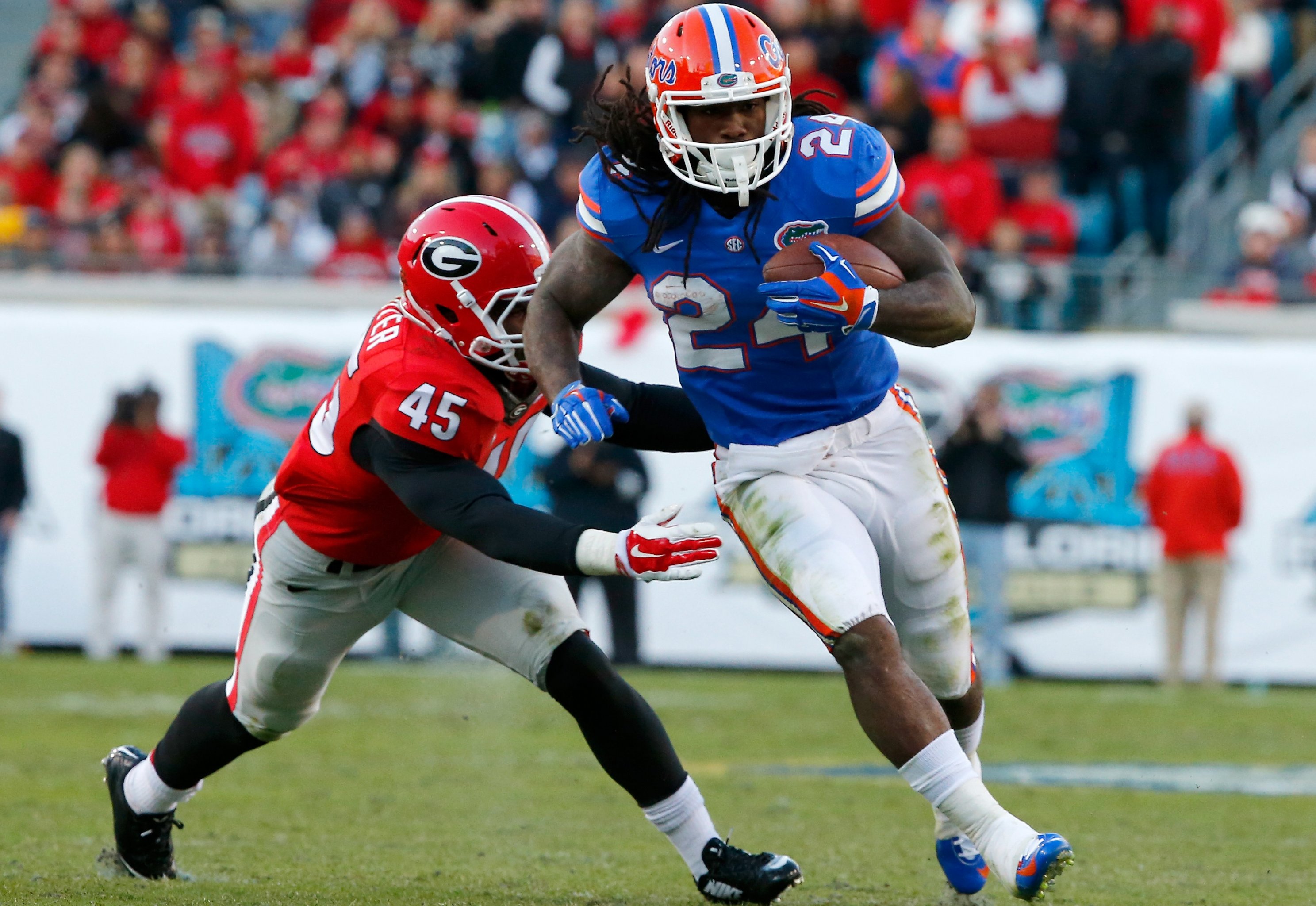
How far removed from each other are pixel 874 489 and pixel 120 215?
32.5 feet

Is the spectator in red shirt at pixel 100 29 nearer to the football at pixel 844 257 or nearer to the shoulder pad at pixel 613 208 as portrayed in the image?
the shoulder pad at pixel 613 208

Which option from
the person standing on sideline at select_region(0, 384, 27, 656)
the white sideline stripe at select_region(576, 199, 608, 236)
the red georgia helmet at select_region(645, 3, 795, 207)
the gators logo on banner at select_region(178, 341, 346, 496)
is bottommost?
the person standing on sideline at select_region(0, 384, 27, 656)

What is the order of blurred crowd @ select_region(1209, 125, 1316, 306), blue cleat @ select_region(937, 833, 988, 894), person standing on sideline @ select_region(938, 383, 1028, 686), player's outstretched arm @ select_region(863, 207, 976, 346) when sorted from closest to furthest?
player's outstretched arm @ select_region(863, 207, 976, 346), blue cleat @ select_region(937, 833, 988, 894), person standing on sideline @ select_region(938, 383, 1028, 686), blurred crowd @ select_region(1209, 125, 1316, 306)

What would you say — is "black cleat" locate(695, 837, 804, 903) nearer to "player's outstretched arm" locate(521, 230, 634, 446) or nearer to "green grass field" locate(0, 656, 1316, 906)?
"green grass field" locate(0, 656, 1316, 906)

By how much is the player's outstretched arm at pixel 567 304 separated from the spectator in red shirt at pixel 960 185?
7.86 m

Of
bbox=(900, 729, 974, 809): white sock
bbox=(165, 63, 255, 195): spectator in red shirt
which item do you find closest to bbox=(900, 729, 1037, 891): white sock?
bbox=(900, 729, 974, 809): white sock

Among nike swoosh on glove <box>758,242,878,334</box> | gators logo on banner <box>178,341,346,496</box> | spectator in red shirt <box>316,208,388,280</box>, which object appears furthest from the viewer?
spectator in red shirt <box>316,208,388,280</box>

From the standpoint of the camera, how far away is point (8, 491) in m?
11.4

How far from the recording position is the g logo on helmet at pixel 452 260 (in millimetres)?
4234

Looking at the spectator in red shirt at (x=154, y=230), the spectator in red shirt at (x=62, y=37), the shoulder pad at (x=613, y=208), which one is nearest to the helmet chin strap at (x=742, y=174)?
the shoulder pad at (x=613, y=208)

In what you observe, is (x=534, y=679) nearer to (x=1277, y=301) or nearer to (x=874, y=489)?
(x=874, y=489)

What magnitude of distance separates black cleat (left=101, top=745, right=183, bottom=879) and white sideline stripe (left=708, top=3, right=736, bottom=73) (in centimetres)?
240

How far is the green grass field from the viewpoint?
4.61 m

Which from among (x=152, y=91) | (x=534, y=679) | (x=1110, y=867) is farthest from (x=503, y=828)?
(x=152, y=91)
